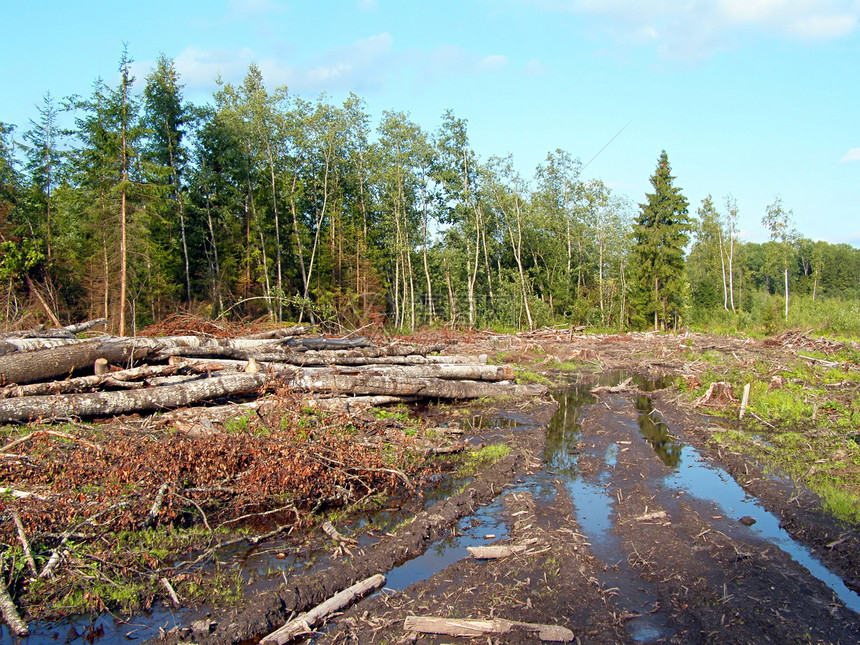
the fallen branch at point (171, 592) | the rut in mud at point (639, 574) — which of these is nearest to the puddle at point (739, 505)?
the rut in mud at point (639, 574)

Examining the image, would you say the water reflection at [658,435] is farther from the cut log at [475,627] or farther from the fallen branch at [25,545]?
the fallen branch at [25,545]

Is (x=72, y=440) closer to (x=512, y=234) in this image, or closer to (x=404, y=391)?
(x=404, y=391)

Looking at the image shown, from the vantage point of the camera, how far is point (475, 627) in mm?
4227

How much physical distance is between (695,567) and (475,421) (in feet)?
22.0

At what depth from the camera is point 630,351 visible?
26.4 m

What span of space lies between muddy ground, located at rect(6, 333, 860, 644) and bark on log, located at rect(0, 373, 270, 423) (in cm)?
445

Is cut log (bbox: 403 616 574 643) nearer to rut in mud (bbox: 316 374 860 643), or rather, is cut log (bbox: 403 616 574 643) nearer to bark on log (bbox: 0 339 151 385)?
rut in mud (bbox: 316 374 860 643)

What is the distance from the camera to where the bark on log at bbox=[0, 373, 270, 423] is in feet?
25.8

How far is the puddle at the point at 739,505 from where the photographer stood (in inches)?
209

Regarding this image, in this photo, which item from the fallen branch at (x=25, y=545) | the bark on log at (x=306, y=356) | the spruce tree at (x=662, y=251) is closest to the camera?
the fallen branch at (x=25, y=545)

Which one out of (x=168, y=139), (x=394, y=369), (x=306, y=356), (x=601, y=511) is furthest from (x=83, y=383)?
(x=168, y=139)

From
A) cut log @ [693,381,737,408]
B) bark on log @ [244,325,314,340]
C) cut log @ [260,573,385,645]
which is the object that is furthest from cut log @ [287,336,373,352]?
cut log @ [693,381,737,408]

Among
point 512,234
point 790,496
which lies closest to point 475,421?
point 790,496

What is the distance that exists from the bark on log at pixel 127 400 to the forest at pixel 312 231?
924 centimetres
